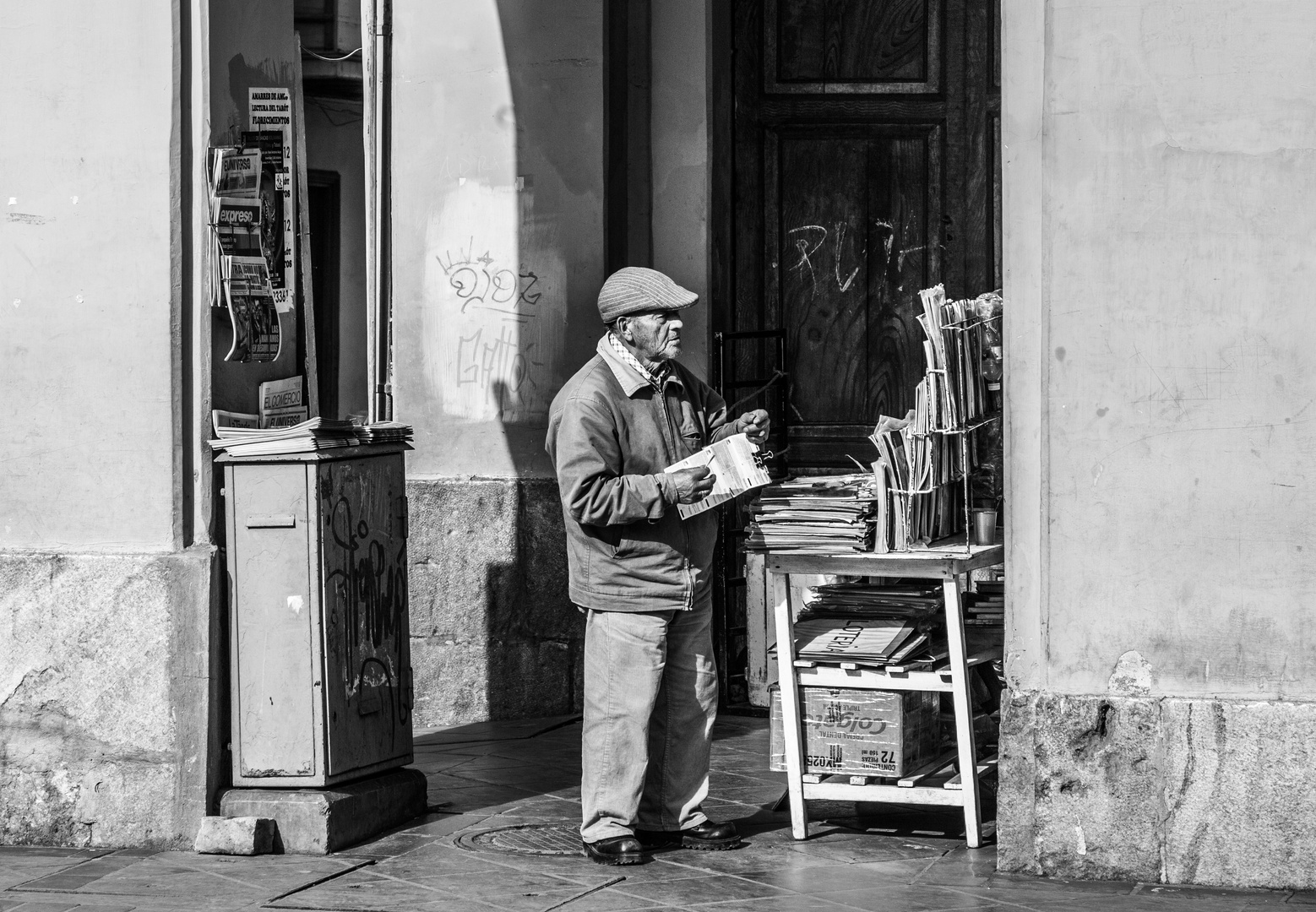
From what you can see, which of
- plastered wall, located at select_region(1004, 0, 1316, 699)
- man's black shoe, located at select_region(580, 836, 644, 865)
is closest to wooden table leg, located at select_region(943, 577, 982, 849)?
plastered wall, located at select_region(1004, 0, 1316, 699)

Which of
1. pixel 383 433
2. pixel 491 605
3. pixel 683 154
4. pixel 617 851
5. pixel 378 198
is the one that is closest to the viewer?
pixel 617 851

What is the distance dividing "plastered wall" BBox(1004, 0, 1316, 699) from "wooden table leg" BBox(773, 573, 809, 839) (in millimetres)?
820

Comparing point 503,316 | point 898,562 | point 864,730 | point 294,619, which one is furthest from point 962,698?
point 503,316

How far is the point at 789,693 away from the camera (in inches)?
227

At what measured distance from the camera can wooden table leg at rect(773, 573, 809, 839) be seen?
18.8 feet

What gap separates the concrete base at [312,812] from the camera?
5750 mm

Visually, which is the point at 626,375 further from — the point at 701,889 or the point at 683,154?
the point at 683,154

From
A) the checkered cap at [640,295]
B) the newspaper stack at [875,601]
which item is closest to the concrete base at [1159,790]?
the newspaper stack at [875,601]

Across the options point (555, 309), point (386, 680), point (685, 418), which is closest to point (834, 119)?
point (555, 309)

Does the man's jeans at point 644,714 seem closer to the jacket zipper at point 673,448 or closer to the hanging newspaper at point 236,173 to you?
the jacket zipper at point 673,448

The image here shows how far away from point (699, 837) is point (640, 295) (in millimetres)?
1745

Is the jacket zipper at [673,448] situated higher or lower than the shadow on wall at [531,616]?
higher

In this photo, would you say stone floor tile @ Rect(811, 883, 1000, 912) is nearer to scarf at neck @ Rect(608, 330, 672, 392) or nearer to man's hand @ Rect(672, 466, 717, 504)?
man's hand @ Rect(672, 466, 717, 504)

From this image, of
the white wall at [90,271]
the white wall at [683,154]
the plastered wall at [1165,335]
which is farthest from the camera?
the white wall at [683,154]
